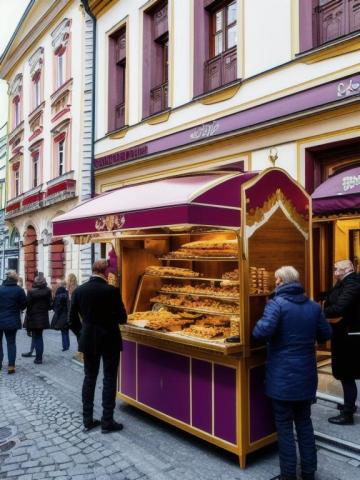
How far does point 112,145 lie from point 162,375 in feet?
28.8

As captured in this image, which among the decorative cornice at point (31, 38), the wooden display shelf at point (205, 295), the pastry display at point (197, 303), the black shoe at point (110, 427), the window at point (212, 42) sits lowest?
the black shoe at point (110, 427)

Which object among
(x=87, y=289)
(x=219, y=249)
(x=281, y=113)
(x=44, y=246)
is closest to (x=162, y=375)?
(x=87, y=289)

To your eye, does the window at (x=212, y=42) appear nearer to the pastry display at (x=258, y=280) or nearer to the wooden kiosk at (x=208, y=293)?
the wooden kiosk at (x=208, y=293)

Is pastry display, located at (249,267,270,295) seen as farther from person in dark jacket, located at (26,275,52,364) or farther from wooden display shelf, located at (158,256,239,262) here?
person in dark jacket, located at (26,275,52,364)

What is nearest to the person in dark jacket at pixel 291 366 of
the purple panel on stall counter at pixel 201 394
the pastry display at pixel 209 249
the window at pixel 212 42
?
the purple panel on stall counter at pixel 201 394

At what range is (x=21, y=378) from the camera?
288 inches

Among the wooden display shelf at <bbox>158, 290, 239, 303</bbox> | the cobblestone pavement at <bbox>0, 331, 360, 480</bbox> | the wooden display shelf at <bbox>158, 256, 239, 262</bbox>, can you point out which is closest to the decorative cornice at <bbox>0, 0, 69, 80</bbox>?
the wooden display shelf at <bbox>158, 256, 239, 262</bbox>

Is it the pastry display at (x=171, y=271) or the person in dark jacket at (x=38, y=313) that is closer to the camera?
the pastry display at (x=171, y=271)

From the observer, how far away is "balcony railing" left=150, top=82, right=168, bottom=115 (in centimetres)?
1084

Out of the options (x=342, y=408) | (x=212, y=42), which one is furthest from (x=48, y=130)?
(x=342, y=408)

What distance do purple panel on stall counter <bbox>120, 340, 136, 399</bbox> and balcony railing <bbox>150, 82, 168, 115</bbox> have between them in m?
6.66

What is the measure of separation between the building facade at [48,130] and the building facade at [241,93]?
159 centimetres

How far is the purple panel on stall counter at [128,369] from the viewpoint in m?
5.57

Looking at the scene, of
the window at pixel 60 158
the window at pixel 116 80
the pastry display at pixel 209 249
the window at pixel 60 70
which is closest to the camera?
the pastry display at pixel 209 249
